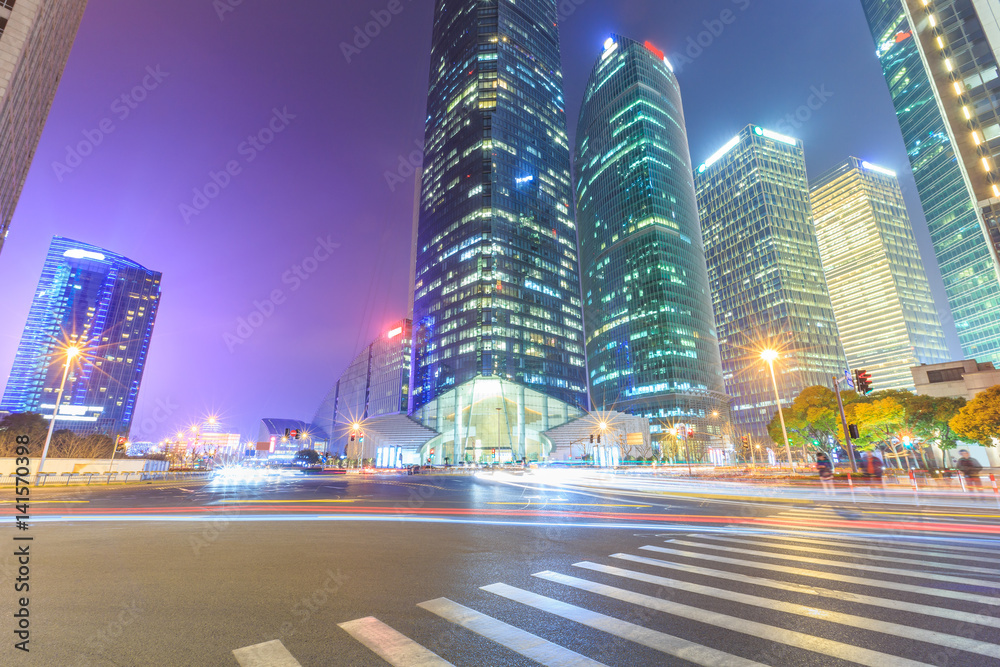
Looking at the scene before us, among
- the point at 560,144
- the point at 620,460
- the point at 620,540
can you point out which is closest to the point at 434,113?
the point at 560,144

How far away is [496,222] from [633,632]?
365 ft

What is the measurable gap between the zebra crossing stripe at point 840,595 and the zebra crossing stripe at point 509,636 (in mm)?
4276

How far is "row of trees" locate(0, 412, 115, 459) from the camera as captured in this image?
44625mm

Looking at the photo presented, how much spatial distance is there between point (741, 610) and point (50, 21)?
62.4 m

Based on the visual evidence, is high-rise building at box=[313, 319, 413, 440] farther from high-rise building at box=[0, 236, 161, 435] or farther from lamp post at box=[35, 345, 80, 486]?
lamp post at box=[35, 345, 80, 486]

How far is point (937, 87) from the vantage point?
2921 inches

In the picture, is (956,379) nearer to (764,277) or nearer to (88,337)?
(764,277)

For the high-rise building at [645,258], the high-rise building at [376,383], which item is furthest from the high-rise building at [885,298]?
the high-rise building at [376,383]

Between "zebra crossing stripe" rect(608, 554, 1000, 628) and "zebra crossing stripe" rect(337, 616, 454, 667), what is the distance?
213 inches

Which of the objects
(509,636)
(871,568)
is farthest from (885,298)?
(509,636)

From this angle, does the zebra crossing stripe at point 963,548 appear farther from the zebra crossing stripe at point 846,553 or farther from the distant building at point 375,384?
the distant building at point 375,384

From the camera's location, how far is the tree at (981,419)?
3694cm

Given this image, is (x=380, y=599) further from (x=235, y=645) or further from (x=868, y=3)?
(x=868, y=3)

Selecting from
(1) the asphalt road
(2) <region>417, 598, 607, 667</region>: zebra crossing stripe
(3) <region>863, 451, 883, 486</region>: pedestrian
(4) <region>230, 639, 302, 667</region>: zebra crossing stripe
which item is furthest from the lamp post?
(3) <region>863, 451, 883, 486</region>: pedestrian
